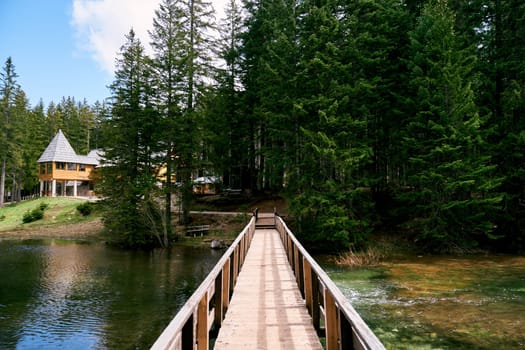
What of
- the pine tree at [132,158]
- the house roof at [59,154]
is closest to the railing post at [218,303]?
the pine tree at [132,158]

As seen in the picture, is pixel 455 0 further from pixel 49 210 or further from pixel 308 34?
pixel 49 210

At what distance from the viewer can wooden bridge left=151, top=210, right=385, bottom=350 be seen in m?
2.96

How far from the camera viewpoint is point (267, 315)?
5.52m

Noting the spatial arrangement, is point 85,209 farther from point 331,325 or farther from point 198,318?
point 331,325

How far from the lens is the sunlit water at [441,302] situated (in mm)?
8148

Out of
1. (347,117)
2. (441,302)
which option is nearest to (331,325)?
(441,302)

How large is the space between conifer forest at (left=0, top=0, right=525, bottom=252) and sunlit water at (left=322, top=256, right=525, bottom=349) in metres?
4.08

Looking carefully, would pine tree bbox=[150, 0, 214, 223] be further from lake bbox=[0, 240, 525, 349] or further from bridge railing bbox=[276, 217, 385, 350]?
bridge railing bbox=[276, 217, 385, 350]

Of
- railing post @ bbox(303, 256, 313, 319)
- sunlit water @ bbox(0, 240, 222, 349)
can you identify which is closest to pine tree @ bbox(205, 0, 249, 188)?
sunlit water @ bbox(0, 240, 222, 349)

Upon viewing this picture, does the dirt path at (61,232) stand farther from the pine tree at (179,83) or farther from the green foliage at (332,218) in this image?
the green foliage at (332,218)

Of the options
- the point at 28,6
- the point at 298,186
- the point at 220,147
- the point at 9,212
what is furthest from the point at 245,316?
the point at 9,212

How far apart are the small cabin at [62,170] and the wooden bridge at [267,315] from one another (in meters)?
41.2

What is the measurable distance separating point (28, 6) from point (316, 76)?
64.1 ft

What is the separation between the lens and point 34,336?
905 centimetres
